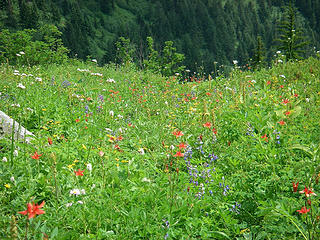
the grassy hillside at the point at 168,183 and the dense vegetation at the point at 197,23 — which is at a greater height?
the grassy hillside at the point at 168,183

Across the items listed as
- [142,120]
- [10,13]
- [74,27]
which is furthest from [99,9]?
[142,120]

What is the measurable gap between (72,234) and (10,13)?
267ft

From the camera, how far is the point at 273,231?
239cm

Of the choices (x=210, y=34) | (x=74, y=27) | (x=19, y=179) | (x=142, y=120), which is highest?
(x=19, y=179)

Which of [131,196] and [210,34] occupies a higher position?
[131,196]

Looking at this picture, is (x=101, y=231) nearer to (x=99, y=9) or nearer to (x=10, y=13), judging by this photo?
(x=10, y=13)

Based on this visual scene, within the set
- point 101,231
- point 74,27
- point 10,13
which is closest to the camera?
point 101,231

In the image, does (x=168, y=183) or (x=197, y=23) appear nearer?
(x=168, y=183)

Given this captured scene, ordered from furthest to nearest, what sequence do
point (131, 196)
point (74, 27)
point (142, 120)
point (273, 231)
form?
point (74, 27)
point (142, 120)
point (131, 196)
point (273, 231)

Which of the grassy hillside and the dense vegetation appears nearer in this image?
the grassy hillside

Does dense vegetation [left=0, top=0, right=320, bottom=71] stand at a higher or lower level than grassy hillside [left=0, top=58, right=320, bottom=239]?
lower

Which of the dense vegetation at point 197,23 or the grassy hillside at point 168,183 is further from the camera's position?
the dense vegetation at point 197,23

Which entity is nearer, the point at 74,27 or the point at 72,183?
the point at 72,183

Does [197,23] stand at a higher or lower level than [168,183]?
lower
